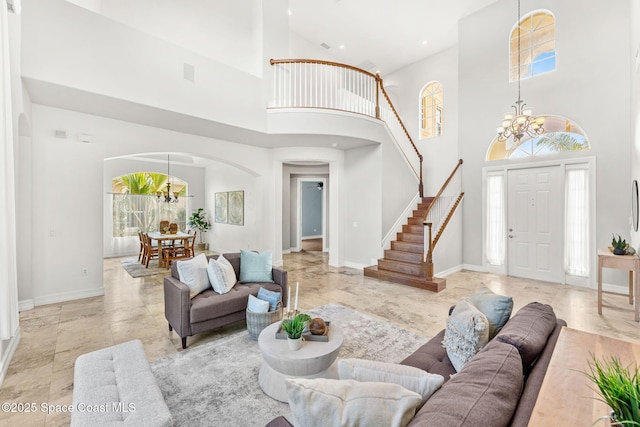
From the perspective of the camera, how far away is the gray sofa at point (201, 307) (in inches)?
118

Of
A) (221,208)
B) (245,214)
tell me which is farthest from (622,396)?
(221,208)

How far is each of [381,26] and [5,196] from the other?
25.4 feet

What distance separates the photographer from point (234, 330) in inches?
137

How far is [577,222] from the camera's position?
5.41m

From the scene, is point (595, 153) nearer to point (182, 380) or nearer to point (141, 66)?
point (182, 380)

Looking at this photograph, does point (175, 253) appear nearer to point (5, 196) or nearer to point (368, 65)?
point (5, 196)

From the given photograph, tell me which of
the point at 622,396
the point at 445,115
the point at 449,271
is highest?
the point at 445,115

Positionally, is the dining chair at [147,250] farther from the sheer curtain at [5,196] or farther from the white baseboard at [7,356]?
the sheer curtain at [5,196]

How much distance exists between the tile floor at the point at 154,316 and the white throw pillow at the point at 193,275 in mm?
570

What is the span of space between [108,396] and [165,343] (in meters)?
1.71

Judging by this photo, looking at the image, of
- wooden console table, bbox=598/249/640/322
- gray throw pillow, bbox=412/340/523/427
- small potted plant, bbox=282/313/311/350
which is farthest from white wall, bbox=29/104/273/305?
wooden console table, bbox=598/249/640/322

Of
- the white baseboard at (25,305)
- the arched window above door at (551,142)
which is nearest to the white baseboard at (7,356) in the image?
the white baseboard at (25,305)

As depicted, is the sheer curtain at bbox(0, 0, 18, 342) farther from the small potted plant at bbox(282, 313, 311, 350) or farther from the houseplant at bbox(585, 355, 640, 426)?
the houseplant at bbox(585, 355, 640, 426)

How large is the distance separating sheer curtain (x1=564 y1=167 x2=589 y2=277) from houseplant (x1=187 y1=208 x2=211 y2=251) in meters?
9.42
